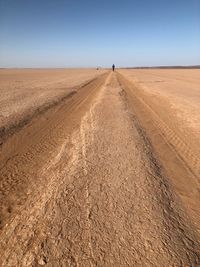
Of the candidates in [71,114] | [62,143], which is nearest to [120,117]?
[71,114]

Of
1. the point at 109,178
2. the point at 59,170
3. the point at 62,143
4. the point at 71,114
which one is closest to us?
the point at 109,178

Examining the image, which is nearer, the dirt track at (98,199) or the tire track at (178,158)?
the dirt track at (98,199)

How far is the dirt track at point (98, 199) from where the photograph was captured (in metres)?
3.43

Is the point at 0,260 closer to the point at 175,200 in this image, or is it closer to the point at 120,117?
the point at 175,200

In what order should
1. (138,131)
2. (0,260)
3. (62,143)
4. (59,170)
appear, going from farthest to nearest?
1. (138,131)
2. (62,143)
3. (59,170)
4. (0,260)

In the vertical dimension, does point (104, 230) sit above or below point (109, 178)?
above

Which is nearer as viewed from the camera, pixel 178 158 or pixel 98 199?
pixel 98 199

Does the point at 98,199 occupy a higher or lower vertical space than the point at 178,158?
higher

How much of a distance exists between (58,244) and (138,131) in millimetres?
5804

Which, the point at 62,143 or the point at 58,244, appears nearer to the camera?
the point at 58,244

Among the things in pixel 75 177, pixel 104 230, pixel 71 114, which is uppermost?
pixel 104 230

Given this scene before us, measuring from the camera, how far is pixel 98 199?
4652 mm

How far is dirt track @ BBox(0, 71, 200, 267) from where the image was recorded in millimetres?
3430

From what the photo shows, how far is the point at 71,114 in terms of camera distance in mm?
11875
